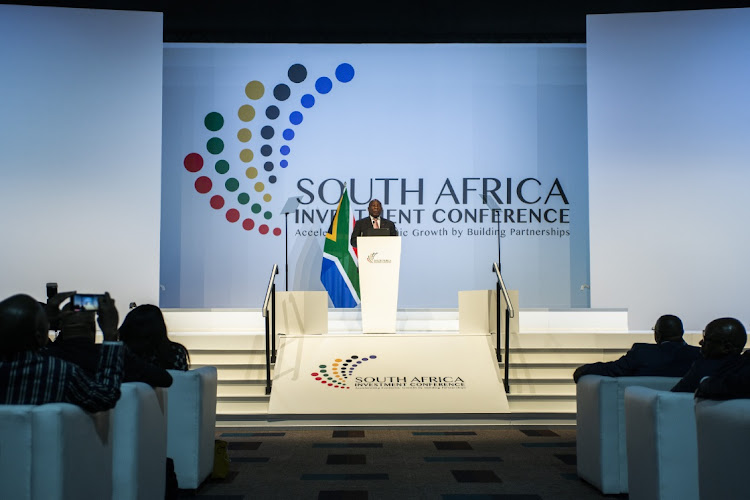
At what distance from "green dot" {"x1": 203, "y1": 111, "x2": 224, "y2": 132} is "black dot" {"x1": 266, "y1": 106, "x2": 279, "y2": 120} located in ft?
2.15

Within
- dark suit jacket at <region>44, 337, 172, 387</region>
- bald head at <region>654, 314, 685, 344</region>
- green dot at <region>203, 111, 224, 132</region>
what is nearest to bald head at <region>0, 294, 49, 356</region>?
dark suit jacket at <region>44, 337, 172, 387</region>

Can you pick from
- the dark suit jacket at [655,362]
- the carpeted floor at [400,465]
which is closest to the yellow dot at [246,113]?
the carpeted floor at [400,465]

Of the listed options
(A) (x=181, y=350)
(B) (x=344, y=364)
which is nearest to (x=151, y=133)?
(B) (x=344, y=364)

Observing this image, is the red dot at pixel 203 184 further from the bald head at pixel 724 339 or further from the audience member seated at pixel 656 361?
the bald head at pixel 724 339

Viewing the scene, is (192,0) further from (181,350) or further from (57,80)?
(181,350)

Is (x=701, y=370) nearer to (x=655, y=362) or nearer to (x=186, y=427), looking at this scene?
(x=655, y=362)

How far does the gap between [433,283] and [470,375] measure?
4.03 metres

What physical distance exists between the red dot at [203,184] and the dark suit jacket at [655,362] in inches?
306

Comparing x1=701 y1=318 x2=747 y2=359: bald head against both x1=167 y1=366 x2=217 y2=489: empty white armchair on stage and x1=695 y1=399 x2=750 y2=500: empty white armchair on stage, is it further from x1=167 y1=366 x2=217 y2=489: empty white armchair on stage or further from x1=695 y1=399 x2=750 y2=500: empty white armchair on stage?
x1=167 y1=366 x2=217 y2=489: empty white armchair on stage

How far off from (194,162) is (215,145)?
0.38m

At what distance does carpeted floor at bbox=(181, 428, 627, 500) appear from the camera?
405 centimetres

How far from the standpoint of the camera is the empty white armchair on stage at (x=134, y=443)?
2988 millimetres

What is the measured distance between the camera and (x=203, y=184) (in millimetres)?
10984

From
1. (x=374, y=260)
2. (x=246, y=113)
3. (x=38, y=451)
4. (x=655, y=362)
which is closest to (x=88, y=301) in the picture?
(x=38, y=451)
